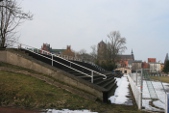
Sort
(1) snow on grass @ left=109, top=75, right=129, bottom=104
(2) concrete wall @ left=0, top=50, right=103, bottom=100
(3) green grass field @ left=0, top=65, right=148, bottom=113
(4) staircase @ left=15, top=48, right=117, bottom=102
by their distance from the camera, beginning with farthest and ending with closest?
1. (1) snow on grass @ left=109, top=75, right=129, bottom=104
2. (4) staircase @ left=15, top=48, right=117, bottom=102
3. (2) concrete wall @ left=0, top=50, right=103, bottom=100
4. (3) green grass field @ left=0, top=65, right=148, bottom=113

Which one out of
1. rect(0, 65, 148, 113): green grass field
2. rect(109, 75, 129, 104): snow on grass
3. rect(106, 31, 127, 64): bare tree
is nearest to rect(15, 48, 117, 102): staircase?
rect(109, 75, 129, 104): snow on grass

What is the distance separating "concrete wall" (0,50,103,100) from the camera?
38.8 ft

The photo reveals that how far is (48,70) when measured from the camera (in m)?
13.2

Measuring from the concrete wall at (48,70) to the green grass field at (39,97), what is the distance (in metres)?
1.02

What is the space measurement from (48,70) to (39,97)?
349 cm

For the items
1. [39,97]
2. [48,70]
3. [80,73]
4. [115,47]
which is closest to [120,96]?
[80,73]

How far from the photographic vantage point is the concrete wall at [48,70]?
11.8 m

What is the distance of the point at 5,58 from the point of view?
1501 centimetres

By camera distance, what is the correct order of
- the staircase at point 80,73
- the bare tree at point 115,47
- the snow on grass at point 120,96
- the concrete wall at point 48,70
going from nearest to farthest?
the concrete wall at point 48,70 < the staircase at point 80,73 < the snow on grass at point 120,96 < the bare tree at point 115,47

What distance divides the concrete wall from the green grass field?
40.2 inches

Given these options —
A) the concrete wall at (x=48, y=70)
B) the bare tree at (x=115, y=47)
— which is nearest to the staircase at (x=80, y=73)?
the concrete wall at (x=48, y=70)

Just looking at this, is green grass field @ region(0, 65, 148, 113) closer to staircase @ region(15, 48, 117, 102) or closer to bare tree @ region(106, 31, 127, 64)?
staircase @ region(15, 48, 117, 102)

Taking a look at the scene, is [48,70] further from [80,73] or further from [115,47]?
[115,47]

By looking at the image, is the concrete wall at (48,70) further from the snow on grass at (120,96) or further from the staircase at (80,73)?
the snow on grass at (120,96)
